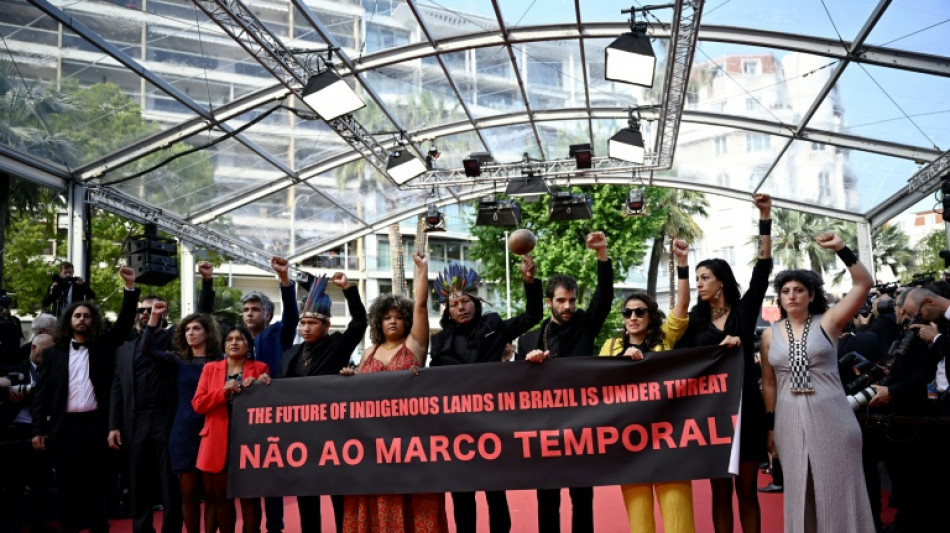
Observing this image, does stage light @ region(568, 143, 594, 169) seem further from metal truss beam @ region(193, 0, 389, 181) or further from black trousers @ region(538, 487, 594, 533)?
black trousers @ region(538, 487, 594, 533)

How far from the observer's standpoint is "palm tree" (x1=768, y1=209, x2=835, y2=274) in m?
43.1

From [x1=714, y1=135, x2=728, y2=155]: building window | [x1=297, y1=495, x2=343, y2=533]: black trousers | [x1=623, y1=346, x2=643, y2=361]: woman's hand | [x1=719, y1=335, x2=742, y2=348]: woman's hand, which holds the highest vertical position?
[x1=714, y1=135, x2=728, y2=155]: building window

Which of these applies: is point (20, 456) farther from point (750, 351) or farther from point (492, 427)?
point (750, 351)

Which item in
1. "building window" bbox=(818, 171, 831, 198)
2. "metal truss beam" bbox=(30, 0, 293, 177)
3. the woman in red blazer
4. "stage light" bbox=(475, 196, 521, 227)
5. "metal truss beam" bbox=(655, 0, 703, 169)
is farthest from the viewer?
"stage light" bbox=(475, 196, 521, 227)

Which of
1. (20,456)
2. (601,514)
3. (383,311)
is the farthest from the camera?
(601,514)

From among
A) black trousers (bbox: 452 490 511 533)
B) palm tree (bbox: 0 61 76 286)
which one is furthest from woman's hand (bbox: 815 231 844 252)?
palm tree (bbox: 0 61 76 286)

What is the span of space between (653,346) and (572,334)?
481mm

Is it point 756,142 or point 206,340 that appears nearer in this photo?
point 206,340

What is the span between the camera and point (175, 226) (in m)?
14.9

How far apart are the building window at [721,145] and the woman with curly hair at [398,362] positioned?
1143 cm

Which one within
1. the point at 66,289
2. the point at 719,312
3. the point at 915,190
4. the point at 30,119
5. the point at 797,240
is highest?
the point at 797,240

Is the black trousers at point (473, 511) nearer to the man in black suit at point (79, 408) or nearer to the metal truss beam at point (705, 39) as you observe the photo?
the man in black suit at point (79, 408)

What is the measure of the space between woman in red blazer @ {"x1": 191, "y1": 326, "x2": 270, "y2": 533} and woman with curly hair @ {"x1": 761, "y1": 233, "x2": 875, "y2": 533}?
3.10 m

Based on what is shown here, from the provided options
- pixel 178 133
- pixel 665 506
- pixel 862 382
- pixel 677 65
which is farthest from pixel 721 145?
pixel 665 506
